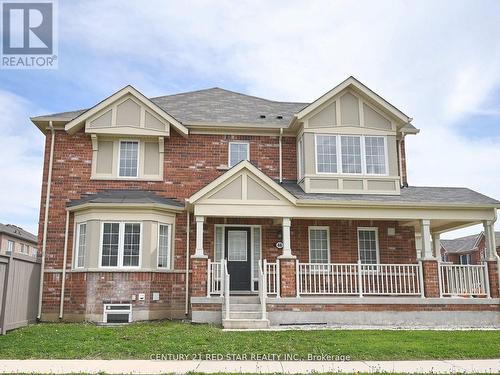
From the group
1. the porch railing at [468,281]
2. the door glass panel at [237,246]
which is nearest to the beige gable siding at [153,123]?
the door glass panel at [237,246]

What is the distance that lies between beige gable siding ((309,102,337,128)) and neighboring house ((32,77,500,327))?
2.0 inches

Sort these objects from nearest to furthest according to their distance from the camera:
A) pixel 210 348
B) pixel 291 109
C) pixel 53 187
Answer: pixel 210 348 → pixel 53 187 → pixel 291 109

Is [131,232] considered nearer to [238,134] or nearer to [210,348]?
[238,134]

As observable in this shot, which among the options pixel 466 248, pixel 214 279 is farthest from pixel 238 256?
pixel 466 248

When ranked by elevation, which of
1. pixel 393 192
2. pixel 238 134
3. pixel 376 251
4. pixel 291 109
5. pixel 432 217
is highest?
pixel 291 109

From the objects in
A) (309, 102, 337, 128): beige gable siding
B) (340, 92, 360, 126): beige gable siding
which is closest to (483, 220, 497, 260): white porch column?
(340, 92, 360, 126): beige gable siding

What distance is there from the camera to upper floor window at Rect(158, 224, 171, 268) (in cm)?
1553

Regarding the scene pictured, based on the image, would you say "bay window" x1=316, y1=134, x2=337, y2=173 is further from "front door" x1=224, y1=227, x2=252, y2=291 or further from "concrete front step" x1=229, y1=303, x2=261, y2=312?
"concrete front step" x1=229, y1=303, x2=261, y2=312

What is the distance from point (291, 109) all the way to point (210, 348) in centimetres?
1254

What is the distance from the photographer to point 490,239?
1507 centimetres

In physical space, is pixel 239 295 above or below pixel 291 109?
below

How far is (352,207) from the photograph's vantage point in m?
14.8

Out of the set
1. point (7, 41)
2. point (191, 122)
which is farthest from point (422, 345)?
point (7, 41)

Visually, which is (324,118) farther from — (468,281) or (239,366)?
(239,366)
